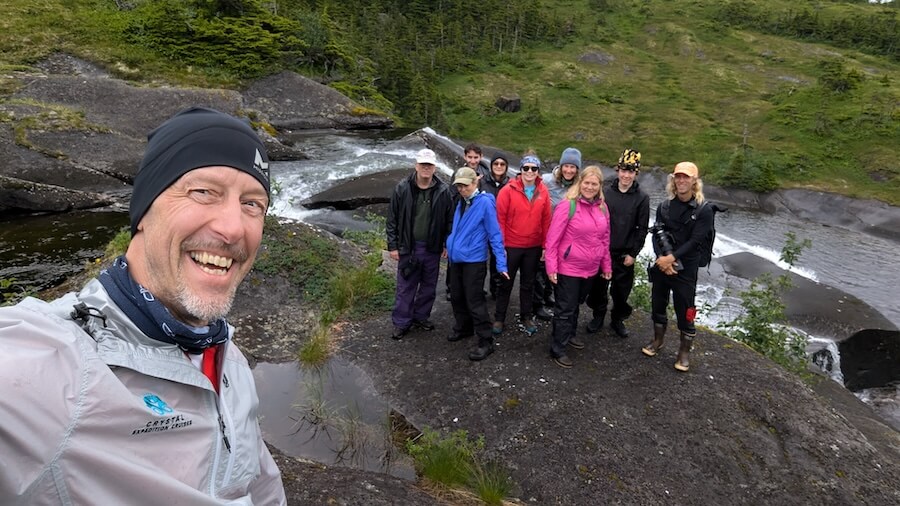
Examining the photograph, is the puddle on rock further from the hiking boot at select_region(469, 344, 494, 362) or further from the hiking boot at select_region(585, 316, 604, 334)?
the hiking boot at select_region(585, 316, 604, 334)

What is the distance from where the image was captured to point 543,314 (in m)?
7.91

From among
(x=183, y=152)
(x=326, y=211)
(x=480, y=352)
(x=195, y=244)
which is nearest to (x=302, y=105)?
(x=326, y=211)

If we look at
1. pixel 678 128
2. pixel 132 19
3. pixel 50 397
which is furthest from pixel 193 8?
pixel 678 128

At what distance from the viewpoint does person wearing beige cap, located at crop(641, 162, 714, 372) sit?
6012mm

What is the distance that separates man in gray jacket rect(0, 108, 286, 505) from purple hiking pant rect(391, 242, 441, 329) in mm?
5149

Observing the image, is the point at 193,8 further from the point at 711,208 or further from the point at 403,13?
the point at 403,13

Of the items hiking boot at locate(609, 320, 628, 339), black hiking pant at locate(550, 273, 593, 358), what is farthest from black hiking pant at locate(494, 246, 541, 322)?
hiking boot at locate(609, 320, 628, 339)

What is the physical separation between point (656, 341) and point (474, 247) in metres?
3.00

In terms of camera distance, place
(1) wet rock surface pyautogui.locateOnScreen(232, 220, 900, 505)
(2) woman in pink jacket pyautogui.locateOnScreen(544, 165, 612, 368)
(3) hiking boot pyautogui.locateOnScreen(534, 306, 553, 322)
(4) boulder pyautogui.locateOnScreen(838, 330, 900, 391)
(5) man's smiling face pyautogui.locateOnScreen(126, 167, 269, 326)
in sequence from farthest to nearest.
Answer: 1. (4) boulder pyautogui.locateOnScreen(838, 330, 900, 391)
2. (3) hiking boot pyautogui.locateOnScreen(534, 306, 553, 322)
3. (2) woman in pink jacket pyautogui.locateOnScreen(544, 165, 612, 368)
4. (1) wet rock surface pyautogui.locateOnScreen(232, 220, 900, 505)
5. (5) man's smiling face pyautogui.locateOnScreen(126, 167, 269, 326)

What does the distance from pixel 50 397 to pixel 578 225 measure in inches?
232

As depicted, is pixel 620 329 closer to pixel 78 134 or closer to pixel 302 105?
pixel 78 134

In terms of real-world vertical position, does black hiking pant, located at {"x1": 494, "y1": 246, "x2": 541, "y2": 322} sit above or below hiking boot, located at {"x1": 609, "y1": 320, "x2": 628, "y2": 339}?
above

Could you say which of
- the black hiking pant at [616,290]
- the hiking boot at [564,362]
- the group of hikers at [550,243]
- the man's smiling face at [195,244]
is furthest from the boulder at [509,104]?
the man's smiling face at [195,244]

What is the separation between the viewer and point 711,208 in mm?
6086
